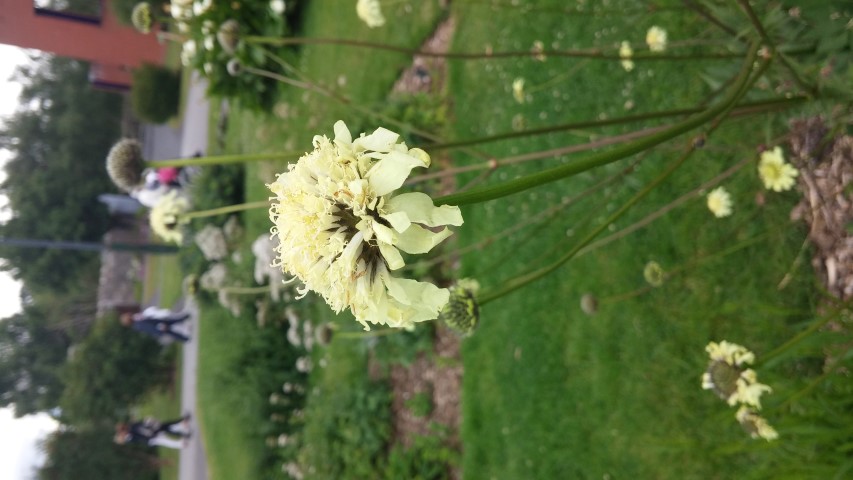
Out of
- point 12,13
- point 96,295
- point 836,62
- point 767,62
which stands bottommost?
point 767,62

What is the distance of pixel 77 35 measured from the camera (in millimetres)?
11000

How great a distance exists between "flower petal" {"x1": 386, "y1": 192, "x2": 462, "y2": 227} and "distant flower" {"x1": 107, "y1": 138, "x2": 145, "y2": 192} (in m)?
1.77

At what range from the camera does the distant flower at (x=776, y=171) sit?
208 cm

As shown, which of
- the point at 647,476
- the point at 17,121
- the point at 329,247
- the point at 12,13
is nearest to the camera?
the point at 329,247

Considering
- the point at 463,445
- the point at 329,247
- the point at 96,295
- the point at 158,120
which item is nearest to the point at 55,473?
the point at 96,295

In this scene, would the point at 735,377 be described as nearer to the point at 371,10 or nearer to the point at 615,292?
the point at 615,292

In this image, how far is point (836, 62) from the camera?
1.66 metres

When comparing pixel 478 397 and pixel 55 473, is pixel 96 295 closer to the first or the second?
pixel 55 473

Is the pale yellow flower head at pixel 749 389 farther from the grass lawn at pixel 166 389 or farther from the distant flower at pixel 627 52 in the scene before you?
the grass lawn at pixel 166 389

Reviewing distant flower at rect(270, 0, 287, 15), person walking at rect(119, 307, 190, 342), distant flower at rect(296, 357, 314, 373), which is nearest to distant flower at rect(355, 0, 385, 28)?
distant flower at rect(270, 0, 287, 15)

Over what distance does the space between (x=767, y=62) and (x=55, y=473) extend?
14.7m

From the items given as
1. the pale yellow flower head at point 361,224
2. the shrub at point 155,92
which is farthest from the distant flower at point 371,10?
the shrub at point 155,92

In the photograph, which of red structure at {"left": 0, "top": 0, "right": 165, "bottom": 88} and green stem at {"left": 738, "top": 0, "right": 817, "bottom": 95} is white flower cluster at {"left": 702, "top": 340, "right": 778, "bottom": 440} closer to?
green stem at {"left": 738, "top": 0, "right": 817, "bottom": 95}

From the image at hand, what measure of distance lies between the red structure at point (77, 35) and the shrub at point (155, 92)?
17.3 inches
